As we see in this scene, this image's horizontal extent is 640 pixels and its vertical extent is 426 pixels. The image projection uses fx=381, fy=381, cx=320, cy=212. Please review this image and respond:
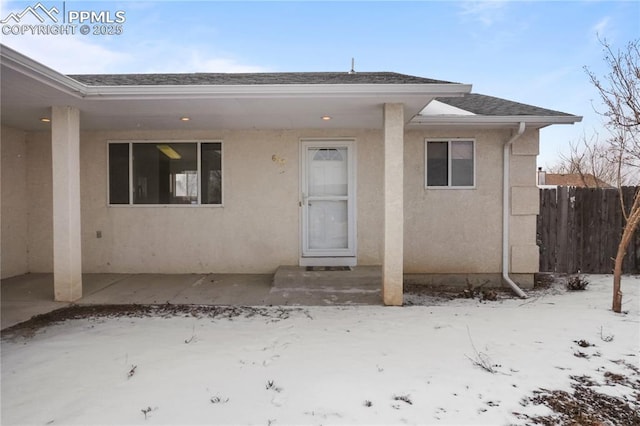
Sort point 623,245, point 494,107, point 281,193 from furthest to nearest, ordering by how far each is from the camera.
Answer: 1. point 281,193
2. point 494,107
3. point 623,245

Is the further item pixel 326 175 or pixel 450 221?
pixel 326 175

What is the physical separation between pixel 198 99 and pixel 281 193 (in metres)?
2.57

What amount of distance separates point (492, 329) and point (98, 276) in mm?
6432

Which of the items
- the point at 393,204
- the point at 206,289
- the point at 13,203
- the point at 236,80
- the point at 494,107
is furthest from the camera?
the point at 13,203

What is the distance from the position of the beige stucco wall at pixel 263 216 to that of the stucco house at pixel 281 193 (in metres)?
0.02

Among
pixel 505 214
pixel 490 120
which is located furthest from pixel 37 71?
pixel 505 214

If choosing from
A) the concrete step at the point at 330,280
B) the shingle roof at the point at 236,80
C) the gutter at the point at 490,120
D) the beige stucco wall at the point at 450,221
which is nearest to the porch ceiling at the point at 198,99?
the shingle roof at the point at 236,80

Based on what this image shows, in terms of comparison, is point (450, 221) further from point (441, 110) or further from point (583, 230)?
point (583, 230)

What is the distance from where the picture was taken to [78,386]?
2.86 m

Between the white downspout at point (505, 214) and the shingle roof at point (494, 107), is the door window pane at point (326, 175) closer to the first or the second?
the shingle roof at point (494, 107)

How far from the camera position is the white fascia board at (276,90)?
14.6 feet

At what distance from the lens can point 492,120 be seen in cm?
594

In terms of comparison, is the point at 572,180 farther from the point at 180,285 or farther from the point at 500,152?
the point at 180,285

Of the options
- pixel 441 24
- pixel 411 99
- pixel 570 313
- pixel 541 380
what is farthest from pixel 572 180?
pixel 541 380
